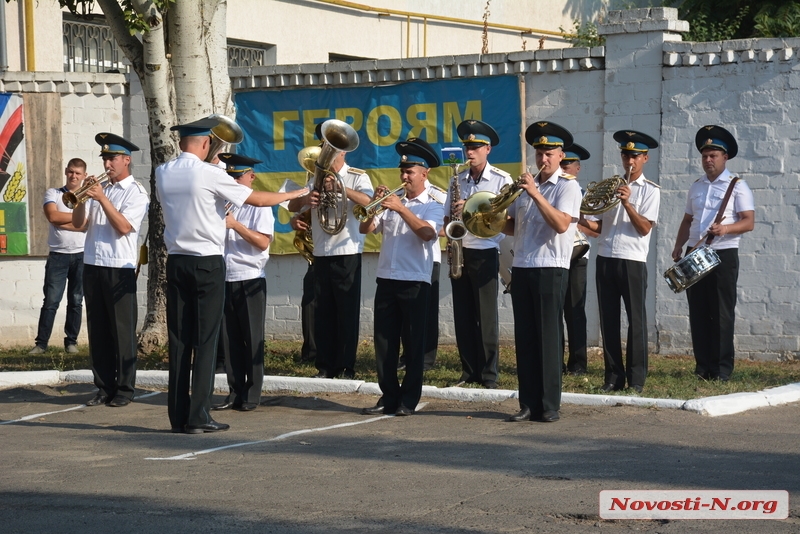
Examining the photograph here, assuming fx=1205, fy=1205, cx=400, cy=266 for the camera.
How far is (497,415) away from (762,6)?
12.8 meters

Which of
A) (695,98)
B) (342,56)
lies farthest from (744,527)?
(342,56)

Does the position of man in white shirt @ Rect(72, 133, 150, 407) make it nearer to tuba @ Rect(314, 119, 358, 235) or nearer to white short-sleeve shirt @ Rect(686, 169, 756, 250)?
tuba @ Rect(314, 119, 358, 235)

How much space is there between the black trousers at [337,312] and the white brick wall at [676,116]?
290 cm

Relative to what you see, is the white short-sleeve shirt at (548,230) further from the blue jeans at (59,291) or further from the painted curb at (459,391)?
the blue jeans at (59,291)

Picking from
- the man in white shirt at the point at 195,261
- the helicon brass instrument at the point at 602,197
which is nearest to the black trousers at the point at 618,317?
the helicon brass instrument at the point at 602,197

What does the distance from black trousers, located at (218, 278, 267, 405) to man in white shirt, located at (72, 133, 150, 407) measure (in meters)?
0.81

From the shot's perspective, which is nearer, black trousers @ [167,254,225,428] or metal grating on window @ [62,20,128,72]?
black trousers @ [167,254,225,428]

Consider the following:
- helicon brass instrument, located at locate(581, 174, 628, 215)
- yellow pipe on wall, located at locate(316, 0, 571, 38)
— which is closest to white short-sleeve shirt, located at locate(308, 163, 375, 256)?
helicon brass instrument, located at locate(581, 174, 628, 215)

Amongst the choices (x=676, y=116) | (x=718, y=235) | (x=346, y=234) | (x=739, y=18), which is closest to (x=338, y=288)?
(x=346, y=234)

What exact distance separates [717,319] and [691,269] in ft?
2.26

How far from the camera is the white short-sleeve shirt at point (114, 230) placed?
948 centimetres

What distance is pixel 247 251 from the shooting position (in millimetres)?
9484

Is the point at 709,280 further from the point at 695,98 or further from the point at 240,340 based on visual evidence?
the point at 240,340

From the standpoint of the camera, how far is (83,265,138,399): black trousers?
9516mm
